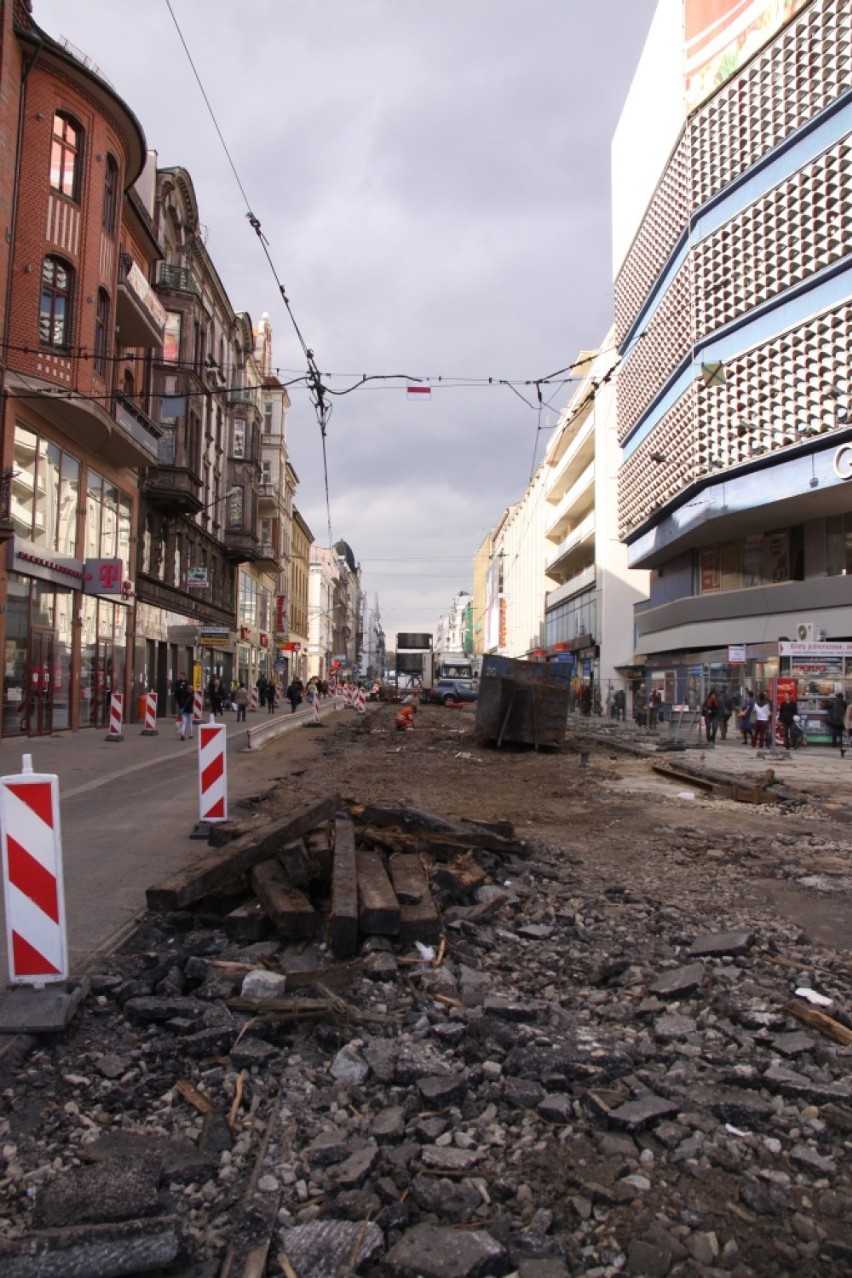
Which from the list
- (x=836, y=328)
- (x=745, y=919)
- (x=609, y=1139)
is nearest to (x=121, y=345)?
(x=836, y=328)

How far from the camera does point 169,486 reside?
107 ft

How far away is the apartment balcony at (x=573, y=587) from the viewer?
179 ft

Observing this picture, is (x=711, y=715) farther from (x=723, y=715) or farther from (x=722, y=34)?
(x=722, y=34)

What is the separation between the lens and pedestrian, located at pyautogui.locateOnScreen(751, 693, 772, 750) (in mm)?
24688

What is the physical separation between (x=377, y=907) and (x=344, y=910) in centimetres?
23

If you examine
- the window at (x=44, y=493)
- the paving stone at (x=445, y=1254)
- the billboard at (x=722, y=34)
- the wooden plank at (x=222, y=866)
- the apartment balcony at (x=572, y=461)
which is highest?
the billboard at (x=722, y=34)

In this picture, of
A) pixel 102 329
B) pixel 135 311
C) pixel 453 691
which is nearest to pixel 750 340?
pixel 135 311

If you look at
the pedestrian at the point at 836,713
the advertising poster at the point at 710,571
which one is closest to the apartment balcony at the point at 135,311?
the pedestrian at the point at 836,713

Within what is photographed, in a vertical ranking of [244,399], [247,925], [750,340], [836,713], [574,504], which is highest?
[244,399]

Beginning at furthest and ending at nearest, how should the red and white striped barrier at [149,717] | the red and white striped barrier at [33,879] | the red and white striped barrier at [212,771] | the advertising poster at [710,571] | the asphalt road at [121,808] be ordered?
1. the advertising poster at [710,571]
2. the red and white striped barrier at [149,717]
3. the red and white striped barrier at [212,771]
4. the asphalt road at [121,808]
5. the red and white striped barrier at [33,879]

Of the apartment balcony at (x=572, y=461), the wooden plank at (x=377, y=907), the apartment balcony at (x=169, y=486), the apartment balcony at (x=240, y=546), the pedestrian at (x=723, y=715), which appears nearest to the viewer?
the wooden plank at (x=377, y=907)

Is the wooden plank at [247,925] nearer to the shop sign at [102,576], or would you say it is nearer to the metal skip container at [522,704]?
the metal skip container at [522,704]

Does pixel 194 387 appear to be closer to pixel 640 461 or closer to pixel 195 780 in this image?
pixel 640 461

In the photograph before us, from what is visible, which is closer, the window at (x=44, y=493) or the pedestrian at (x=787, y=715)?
the window at (x=44, y=493)
